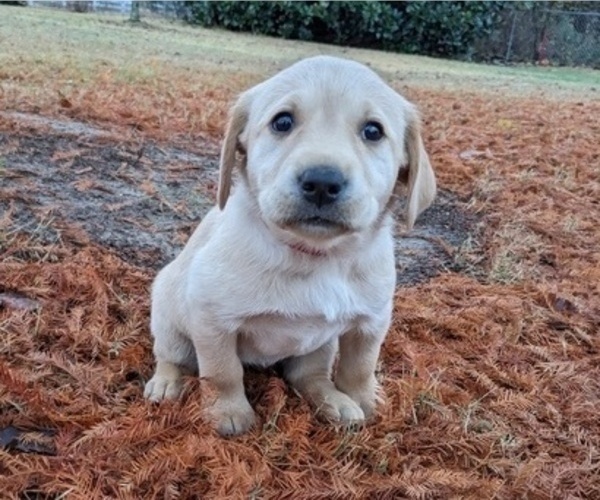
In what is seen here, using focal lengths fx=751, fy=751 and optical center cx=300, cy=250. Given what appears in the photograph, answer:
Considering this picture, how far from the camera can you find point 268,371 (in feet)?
10.3

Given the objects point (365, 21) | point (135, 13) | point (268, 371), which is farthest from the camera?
point (365, 21)

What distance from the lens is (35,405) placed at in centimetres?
254

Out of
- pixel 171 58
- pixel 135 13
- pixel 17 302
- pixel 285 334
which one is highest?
pixel 285 334

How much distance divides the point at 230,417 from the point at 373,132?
3.70ft

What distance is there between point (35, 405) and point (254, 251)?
0.90 metres

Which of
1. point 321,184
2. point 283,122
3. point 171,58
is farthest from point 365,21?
point 321,184

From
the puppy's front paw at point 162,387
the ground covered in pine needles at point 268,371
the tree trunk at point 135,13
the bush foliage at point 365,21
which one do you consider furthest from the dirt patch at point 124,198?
A: the bush foliage at point 365,21

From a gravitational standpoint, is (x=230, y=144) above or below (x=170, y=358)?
above

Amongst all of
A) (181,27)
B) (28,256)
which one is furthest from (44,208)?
(181,27)

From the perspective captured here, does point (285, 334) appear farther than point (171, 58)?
No

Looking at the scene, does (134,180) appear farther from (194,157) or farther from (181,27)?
(181,27)

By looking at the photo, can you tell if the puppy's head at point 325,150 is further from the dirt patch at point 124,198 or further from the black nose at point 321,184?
the dirt patch at point 124,198

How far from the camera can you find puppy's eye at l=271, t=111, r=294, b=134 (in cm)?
259

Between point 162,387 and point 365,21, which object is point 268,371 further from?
point 365,21
